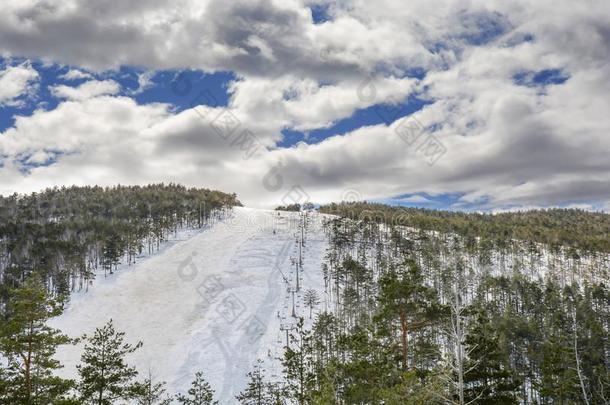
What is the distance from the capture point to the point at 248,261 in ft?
410

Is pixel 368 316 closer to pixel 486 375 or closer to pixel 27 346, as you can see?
Result: pixel 486 375

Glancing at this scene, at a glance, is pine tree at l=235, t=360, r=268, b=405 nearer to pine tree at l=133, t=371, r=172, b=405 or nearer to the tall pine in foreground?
pine tree at l=133, t=371, r=172, b=405

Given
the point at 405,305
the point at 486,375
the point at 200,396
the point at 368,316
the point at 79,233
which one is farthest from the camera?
the point at 79,233

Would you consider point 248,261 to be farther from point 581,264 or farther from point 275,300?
point 581,264

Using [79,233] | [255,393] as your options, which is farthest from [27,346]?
[79,233]

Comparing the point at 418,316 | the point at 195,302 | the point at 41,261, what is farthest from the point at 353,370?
the point at 41,261

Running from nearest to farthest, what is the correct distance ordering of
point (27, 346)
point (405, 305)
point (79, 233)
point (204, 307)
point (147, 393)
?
1. point (27, 346)
2. point (405, 305)
3. point (147, 393)
4. point (204, 307)
5. point (79, 233)

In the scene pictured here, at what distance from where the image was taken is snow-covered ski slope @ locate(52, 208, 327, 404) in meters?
69.0

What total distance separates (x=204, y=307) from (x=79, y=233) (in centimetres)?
8100

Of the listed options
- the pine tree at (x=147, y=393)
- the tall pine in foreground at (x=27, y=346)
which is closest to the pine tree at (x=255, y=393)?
the pine tree at (x=147, y=393)

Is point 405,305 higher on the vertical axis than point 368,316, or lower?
higher

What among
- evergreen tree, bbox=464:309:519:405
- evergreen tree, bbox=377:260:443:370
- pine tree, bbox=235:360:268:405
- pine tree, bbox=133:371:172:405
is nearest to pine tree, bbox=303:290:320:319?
pine tree, bbox=235:360:268:405

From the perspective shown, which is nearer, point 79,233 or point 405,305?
point 405,305

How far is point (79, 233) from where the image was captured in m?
147
